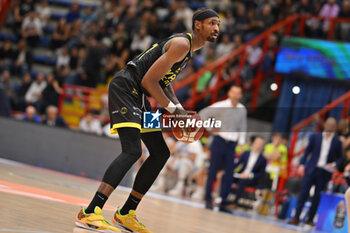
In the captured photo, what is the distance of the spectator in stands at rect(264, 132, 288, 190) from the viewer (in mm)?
12641

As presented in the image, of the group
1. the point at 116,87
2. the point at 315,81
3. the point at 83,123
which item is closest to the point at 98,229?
the point at 116,87

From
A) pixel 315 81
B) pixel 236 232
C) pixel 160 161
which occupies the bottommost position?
pixel 236 232

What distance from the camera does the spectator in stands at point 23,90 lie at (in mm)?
17094

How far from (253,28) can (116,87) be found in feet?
37.8

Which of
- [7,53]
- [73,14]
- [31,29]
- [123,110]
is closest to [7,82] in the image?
[7,53]

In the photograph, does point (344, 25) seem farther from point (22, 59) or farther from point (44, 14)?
point (44, 14)

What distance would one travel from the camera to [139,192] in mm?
5496

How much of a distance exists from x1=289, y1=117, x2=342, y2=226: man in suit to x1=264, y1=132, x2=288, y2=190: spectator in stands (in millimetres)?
1590

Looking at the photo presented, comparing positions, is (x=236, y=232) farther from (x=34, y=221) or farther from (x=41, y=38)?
(x=41, y=38)

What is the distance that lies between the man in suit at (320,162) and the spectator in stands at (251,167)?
1.50 meters

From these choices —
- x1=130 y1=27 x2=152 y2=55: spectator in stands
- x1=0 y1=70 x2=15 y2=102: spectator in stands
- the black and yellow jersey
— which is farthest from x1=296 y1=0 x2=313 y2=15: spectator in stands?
the black and yellow jersey

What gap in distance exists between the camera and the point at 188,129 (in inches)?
208

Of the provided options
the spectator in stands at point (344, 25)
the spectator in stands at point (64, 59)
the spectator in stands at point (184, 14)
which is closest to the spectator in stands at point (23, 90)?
the spectator in stands at point (64, 59)

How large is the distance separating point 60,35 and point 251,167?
9969 mm
